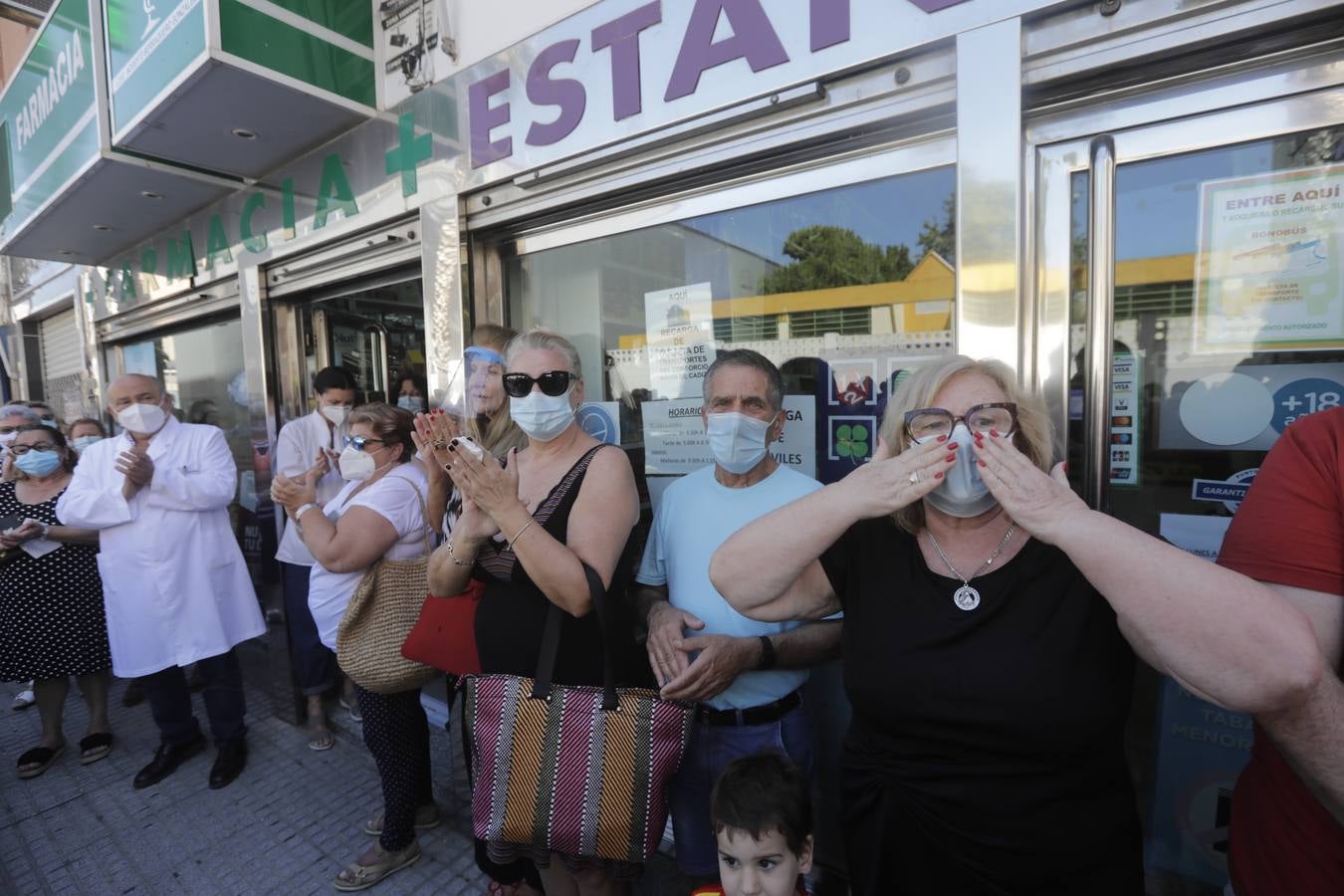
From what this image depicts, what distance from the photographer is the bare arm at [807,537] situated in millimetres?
1223

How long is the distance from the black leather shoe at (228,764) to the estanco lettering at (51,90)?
3968mm

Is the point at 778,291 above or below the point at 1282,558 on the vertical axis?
above

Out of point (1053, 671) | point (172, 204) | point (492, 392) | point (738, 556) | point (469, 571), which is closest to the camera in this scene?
point (1053, 671)

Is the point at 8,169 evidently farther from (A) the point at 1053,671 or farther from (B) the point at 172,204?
(A) the point at 1053,671

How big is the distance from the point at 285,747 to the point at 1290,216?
15.5ft

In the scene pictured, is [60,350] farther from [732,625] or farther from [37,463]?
[732,625]

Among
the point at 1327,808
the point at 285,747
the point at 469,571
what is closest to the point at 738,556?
the point at 469,571

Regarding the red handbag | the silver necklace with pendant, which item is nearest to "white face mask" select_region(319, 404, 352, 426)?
the red handbag

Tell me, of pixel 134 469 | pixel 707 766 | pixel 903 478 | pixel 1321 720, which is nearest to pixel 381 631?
pixel 707 766

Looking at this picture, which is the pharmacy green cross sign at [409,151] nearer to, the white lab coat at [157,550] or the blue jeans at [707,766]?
the white lab coat at [157,550]

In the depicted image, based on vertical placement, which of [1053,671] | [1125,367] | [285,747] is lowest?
[285,747]

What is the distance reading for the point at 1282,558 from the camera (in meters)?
1.04

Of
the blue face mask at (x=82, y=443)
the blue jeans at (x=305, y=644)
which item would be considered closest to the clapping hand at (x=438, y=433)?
the blue jeans at (x=305, y=644)

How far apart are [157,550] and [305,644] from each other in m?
0.90
